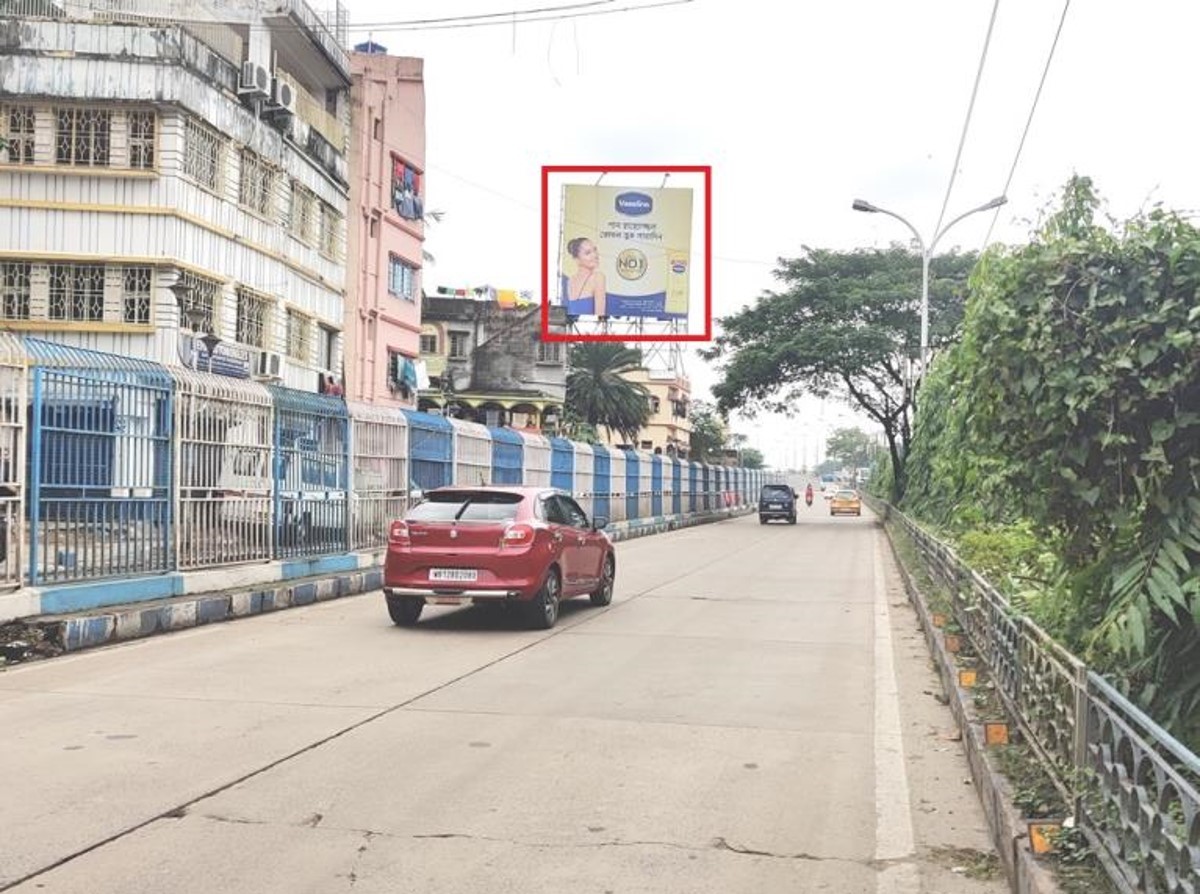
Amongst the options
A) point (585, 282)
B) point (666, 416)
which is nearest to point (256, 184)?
point (585, 282)

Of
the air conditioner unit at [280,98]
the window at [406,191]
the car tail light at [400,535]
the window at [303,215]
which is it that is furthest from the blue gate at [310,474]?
the window at [406,191]

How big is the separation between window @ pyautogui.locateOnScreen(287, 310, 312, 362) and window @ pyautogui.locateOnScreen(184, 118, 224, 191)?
173 inches

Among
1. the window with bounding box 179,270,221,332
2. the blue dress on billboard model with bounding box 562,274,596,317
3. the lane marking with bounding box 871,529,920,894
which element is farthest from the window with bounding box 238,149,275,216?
the lane marking with bounding box 871,529,920,894

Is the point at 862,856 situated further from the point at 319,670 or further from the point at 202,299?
the point at 202,299

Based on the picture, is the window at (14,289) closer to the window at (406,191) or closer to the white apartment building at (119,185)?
the white apartment building at (119,185)

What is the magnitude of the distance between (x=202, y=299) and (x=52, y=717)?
1880 centimetres

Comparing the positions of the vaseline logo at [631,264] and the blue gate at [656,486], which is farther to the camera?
the blue gate at [656,486]

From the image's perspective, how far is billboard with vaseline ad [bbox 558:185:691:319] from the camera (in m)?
33.5

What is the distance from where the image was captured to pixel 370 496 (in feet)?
56.1

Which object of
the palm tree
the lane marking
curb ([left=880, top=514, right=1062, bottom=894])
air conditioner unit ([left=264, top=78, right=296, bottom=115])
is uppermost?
air conditioner unit ([left=264, top=78, right=296, bottom=115])

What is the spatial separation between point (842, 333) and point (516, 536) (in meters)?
30.8

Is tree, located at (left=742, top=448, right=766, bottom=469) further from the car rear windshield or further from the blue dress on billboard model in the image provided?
the car rear windshield

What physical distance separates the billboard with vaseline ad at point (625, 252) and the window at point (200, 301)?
12016 millimetres

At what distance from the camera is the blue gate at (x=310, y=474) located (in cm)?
1428
